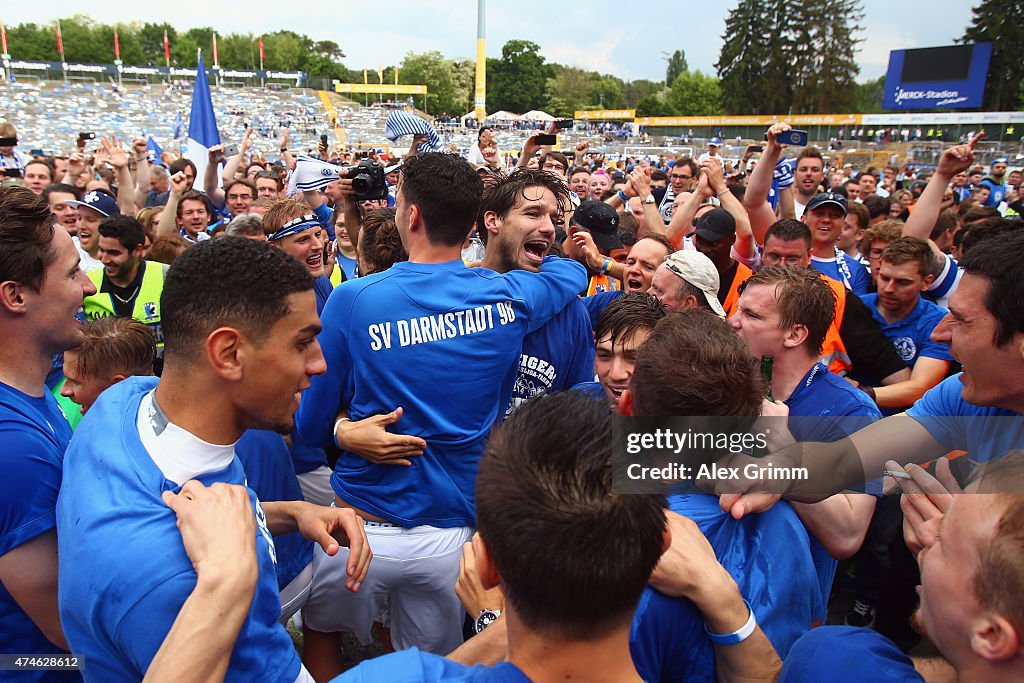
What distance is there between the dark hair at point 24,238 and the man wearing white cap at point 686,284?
2.58m

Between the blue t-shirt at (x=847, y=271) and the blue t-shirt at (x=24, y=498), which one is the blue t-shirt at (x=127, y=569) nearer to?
the blue t-shirt at (x=24, y=498)

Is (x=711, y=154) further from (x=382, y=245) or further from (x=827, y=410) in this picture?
(x=827, y=410)

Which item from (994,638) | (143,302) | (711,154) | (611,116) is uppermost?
(611,116)

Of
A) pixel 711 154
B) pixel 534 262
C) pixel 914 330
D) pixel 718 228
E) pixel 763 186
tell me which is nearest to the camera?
pixel 534 262

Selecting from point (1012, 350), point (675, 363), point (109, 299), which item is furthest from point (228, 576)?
point (109, 299)

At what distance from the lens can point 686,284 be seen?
333 centimetres

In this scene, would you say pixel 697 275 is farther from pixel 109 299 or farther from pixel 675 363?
pixel 109 299

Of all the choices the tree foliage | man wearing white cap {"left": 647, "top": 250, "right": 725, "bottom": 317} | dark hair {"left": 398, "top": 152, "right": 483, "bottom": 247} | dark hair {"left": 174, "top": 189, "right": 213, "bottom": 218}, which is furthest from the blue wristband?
the tree foliage

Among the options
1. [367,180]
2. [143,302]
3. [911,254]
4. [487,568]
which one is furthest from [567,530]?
[143,302]

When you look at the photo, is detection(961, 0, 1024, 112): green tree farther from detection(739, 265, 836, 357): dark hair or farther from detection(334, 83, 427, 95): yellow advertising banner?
detection(739, 265, 836, 357): dark hair

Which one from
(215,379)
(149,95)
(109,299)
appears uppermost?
(149,95)

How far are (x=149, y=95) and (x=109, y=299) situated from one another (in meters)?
61.3

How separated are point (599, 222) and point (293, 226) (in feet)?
6.69

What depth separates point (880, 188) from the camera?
14.8 metres
